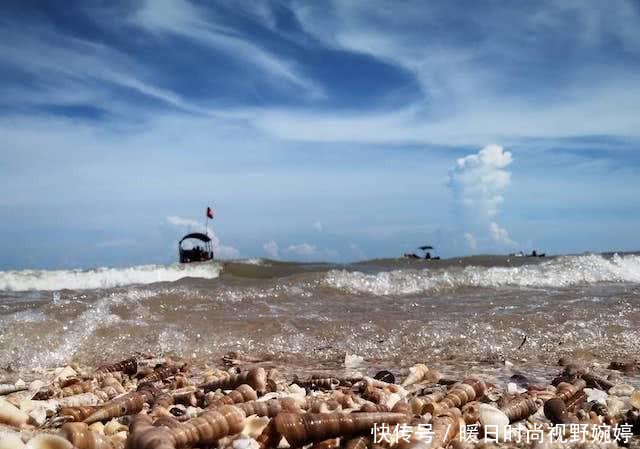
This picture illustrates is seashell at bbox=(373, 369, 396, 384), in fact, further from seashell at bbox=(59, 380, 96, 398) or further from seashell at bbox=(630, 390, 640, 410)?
seashell at bbox=(59, 380, 96, 398)

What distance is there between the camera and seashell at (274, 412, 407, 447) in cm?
384

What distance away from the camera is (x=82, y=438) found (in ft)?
11.3

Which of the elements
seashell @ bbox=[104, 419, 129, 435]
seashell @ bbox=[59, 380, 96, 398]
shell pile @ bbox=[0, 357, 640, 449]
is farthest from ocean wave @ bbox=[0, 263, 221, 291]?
seashell @ bbox=[104, 419, 129, 435]

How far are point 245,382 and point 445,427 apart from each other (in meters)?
2.04

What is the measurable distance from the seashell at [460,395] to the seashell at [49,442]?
8.56ft

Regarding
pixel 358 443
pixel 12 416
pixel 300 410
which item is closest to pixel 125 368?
pixel 12 416

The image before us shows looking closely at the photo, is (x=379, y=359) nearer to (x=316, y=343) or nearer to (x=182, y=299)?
(x=316, y=343)

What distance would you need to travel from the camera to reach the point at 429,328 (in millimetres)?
9352

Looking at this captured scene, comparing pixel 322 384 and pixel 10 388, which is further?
pixel 10 388

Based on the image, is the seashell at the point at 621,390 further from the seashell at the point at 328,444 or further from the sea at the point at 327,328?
the seashell at the point at 328,444

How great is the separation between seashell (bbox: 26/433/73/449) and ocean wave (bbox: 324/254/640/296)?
12.2 m

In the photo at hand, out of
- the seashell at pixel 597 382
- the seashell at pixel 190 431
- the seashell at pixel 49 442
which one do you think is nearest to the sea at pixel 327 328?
the seashell at pixel 597 382

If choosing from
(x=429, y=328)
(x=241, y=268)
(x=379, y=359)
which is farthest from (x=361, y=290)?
(x=241, y=268)

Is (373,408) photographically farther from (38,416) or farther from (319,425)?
(38,416)
